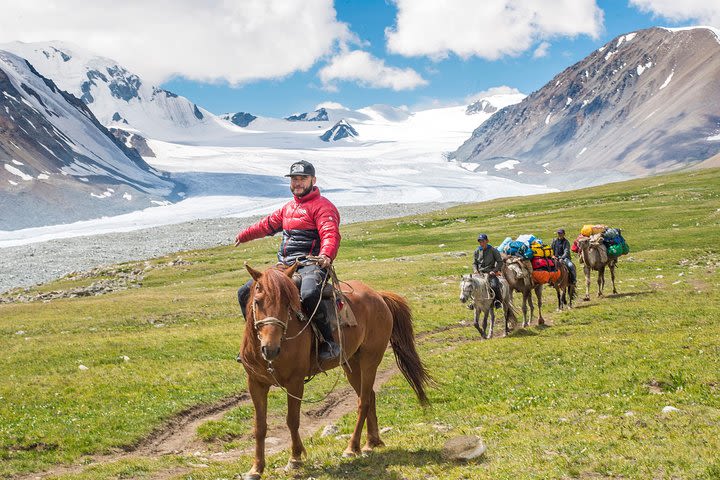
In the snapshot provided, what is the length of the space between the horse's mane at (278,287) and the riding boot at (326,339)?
815 millimetres

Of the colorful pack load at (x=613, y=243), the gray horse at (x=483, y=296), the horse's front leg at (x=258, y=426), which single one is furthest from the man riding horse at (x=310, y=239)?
the colorful pack load at (x=613, y=243)

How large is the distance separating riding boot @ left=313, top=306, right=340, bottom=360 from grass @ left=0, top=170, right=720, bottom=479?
5.86 feet

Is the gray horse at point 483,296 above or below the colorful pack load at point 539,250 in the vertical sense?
below

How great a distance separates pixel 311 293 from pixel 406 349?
3.30 m

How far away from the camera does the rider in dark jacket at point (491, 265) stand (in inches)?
987

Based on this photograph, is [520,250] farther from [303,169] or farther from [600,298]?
[303,169]

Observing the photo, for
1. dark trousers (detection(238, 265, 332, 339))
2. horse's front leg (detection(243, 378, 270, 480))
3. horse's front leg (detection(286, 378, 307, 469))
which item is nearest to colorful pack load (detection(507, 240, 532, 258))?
dark trousers (detection(238, 265, 332, 339))

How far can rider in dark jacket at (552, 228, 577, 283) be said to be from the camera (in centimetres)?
3009

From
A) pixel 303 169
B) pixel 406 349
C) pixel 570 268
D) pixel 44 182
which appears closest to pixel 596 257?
pixel 570 268

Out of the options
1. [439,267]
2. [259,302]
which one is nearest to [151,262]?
[439,267]

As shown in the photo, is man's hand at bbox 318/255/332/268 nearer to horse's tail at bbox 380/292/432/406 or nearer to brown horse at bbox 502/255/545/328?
horse's tail at bbox 380/292/432/406

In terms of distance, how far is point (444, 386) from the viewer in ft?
56.2

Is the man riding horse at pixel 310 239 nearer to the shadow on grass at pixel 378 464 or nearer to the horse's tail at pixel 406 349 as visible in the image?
the shadow on grass at pixel 378 464

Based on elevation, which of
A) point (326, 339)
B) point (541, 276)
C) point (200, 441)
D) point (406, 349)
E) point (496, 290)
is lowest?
point (200, 441)
